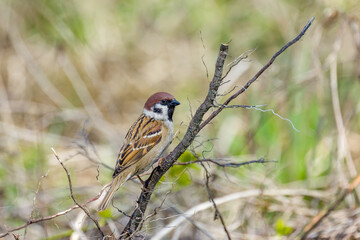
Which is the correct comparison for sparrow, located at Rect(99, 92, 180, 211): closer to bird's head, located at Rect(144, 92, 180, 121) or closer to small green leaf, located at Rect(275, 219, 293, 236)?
bird's head, located at Rect(144, 92, 180, 121)

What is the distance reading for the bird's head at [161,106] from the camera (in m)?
3.16

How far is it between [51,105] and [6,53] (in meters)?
0.82

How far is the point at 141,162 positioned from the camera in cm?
312

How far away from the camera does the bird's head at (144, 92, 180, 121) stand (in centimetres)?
316

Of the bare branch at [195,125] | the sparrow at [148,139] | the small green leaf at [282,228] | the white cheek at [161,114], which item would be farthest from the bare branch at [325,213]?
the bare branch at [195,125]

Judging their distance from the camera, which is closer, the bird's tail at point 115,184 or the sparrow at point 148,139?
the bird's tail at point 115,184

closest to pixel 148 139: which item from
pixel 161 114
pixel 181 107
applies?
pixel 161 114

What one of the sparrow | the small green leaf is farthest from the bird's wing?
the small green leaf

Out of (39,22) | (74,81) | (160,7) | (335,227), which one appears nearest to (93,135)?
(74,81)

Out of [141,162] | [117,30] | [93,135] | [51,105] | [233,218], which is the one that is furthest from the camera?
[117,30]

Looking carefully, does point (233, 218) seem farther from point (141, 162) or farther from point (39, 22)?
point (39, 22)

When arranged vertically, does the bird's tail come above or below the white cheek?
below

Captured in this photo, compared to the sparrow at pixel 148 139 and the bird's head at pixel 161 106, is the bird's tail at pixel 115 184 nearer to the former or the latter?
the sparrow at pixel 148 139

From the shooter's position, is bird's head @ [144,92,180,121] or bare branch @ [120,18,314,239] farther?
bird's head @ [144,92,180,121]
